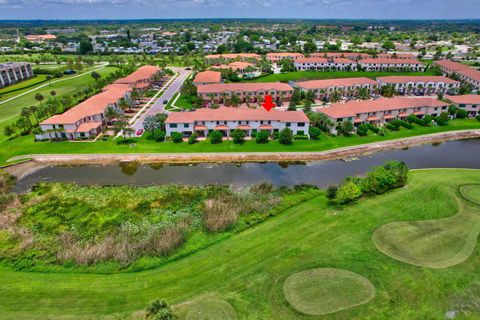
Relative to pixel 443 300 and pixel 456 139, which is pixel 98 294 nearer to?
pixel 443 300

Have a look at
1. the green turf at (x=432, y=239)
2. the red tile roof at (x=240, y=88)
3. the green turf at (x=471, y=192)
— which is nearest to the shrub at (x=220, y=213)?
the green turf at (x=432, y=239)

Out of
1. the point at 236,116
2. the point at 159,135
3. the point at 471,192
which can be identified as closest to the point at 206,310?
the point at 471,192

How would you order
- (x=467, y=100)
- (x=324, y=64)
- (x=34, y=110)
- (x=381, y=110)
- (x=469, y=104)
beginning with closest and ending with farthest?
(x=34, y=110) < (x=381, y=110) < (x=469, y=104) < (x=467, y=100) < (x=324, y=64)

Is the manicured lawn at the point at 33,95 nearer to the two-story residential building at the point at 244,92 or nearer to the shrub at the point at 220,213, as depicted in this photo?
the two-story residential building at the point at 244,92

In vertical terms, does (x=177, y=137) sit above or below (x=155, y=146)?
above

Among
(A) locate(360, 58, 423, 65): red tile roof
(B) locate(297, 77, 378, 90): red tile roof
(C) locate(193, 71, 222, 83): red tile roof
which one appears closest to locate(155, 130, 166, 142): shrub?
(C) locate(193, 71, 222, 83): red tile roof

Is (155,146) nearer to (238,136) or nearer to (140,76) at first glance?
(238,136)

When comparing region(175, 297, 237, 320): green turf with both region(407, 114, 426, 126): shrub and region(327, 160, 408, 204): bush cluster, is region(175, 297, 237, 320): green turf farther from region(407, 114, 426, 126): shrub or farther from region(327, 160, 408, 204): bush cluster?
region(407, 114, 426, 126): shrub
